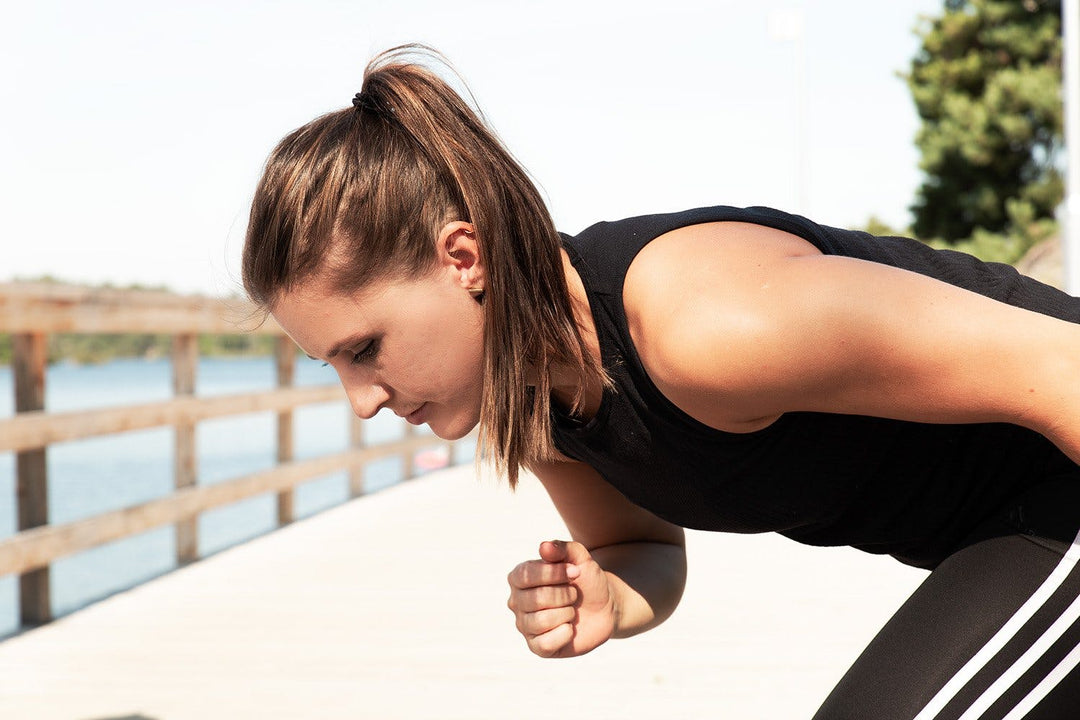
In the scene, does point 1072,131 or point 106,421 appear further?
point 1072,131

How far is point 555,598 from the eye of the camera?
72.5 inches

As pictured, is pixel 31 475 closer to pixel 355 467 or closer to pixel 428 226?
pixel 428 226

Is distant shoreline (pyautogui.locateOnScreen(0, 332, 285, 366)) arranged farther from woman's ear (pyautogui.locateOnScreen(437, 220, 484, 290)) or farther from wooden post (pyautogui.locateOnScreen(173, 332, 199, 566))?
woman's ear (pyautogui.locateOnScreen(437, 220, 484, 290))

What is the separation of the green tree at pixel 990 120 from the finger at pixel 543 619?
1506cm

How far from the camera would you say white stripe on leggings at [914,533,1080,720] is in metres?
1.52

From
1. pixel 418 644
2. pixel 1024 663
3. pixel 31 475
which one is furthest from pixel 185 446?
pixel 1024 663

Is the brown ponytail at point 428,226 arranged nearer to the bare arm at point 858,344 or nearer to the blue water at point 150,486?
the bare arm at point 858,344

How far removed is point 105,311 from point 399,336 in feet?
9.98

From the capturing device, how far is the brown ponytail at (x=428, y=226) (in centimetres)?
170

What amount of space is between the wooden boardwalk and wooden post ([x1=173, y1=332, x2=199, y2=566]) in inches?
5.7

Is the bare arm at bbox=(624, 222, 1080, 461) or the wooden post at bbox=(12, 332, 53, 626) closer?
the bare arm at bbox=(624, 222, 1080, 461)

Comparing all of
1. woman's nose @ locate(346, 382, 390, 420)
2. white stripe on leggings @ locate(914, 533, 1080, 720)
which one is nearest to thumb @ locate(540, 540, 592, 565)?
woman's nose @ locate(346, 382, 390, 420)

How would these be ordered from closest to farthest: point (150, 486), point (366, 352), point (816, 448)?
point (816, 448) < point (366, 352) < point (150, 486)

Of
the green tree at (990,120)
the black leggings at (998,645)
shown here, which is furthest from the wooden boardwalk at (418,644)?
Answer: the green tree at (990,120)
